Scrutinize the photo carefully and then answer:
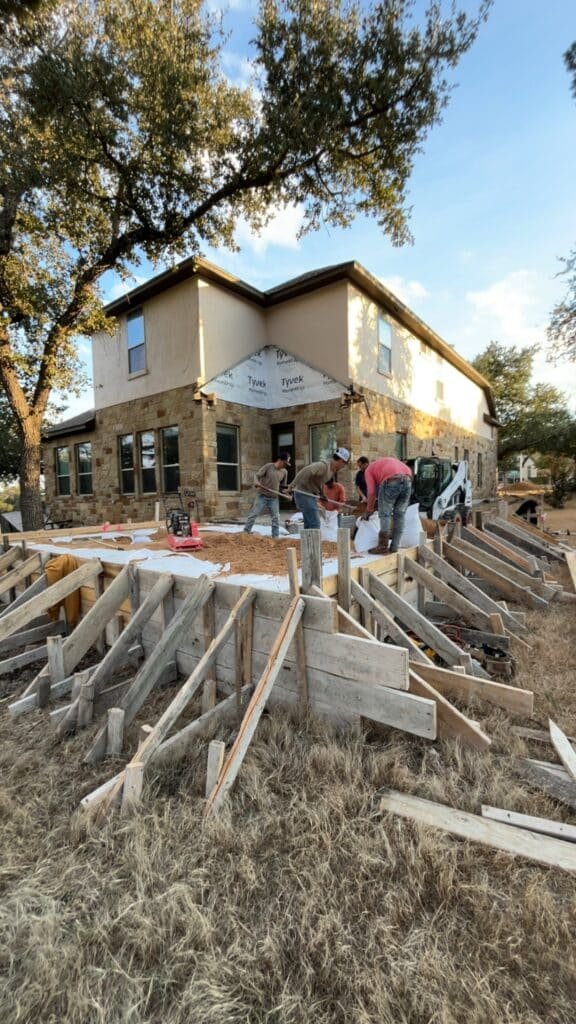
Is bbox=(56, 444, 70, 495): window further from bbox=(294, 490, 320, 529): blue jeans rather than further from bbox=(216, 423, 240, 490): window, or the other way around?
bbox=(294, 490, 320, 529): blue jeans

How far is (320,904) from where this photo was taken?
1.84 m

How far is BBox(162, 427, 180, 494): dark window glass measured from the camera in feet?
36.5

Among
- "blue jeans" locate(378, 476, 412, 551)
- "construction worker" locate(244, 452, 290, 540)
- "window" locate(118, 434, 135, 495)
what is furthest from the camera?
"window" locate(118, 434, 135, 495)

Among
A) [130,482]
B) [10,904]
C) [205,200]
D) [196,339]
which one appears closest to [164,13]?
[205,200]

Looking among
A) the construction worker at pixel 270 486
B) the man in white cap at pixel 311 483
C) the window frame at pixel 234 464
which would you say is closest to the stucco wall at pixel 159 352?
the window frame at pixel 234 464

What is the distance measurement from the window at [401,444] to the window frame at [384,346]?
1.88 meters

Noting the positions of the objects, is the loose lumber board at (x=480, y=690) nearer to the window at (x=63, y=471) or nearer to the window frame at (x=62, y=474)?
the window frame at (x=62, y=474)

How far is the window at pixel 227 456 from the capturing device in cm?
1070

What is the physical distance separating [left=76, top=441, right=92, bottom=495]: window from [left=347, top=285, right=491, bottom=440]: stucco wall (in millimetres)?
9672

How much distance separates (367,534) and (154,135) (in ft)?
29.2

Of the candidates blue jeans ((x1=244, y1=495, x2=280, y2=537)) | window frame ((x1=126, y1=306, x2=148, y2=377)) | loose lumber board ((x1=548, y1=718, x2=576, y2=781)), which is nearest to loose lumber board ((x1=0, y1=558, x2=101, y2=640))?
blue jeans ((x1=244, y1=495, x2=280, y2=537))

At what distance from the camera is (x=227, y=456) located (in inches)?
428

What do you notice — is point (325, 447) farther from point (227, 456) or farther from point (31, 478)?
point (31, 478)

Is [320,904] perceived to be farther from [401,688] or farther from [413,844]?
[401,688]
